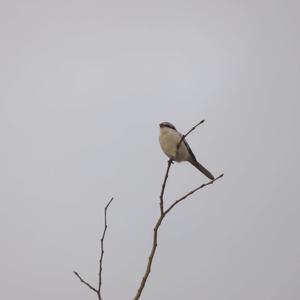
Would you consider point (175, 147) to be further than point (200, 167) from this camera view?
No

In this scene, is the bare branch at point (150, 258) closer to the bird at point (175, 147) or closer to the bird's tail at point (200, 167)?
the bird at point (175, 147)

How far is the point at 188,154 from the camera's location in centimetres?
610

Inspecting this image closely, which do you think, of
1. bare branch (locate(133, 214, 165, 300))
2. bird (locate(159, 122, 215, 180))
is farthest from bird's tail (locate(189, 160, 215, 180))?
bare branch (locate(133, 214, 165, 300))

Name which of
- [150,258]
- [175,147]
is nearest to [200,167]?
[175,147]

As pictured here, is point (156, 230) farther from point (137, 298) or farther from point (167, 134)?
point (167, 134)

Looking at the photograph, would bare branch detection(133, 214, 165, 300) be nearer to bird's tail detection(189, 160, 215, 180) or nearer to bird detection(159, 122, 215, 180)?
bird detection(159, 122, 215, 180)

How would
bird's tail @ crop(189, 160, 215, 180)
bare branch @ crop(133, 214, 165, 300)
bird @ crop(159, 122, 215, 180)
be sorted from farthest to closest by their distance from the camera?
bird's tail @ crop(189, 160, 215, 180) < bird @ crop(159, 122, 215, 180) < bare branch @ crop(133, 214, 165, 300)

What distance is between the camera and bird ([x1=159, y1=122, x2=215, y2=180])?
5953 millimetres

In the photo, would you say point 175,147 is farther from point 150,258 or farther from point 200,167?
point 150,258

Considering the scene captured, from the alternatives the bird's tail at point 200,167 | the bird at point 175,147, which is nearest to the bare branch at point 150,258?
the bird at point 175,147

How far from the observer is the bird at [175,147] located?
5.95 meters

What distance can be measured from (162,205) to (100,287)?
2.04 feet

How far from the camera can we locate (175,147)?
5.90 m

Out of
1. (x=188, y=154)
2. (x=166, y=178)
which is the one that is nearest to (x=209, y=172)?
(x=188, y=154)
